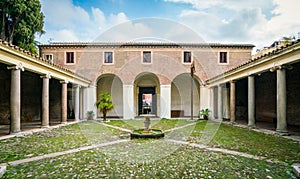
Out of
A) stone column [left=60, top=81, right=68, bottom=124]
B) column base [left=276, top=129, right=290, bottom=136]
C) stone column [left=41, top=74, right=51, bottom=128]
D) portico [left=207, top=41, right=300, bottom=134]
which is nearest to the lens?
column base [left=276, top=129, right=290, bottom=136]

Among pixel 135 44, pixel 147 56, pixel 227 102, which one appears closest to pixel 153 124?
pixel 227 102

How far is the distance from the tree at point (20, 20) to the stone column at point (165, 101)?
47.5 feet

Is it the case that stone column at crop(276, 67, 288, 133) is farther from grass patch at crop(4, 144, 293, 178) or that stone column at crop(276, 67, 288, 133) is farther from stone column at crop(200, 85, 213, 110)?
stone column at crop(200, 85, 213, 110)

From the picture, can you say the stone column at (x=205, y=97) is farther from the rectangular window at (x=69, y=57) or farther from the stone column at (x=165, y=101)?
the rectangular window at (x=69, y=57)

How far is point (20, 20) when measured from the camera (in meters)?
20.7

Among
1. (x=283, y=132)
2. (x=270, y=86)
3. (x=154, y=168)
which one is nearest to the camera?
(x=154, y=168)

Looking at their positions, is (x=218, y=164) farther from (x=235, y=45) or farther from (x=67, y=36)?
(x=67, y=36)

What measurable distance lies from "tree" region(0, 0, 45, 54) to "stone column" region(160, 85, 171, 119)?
47.5 feet

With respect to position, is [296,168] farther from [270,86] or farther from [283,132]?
[270,86]

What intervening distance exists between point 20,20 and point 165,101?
16402 mm

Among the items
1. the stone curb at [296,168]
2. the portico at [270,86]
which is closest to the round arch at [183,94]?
the portico at [270,86]

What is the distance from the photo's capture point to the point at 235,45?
22.7 metres

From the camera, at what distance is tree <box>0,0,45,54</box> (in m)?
19.6

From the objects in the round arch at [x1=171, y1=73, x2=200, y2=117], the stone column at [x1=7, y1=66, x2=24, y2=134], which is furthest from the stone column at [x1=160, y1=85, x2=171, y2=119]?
the stone column at [x1=7, y1=66, x2=24, y2=134]
